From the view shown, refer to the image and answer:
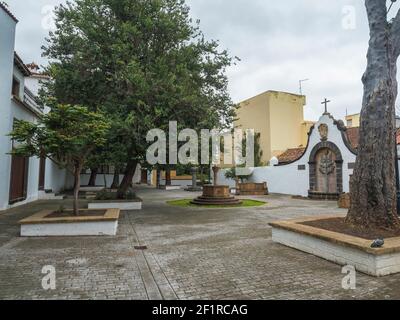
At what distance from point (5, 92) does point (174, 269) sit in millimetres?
9990

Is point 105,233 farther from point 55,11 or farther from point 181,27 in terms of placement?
point 55,11

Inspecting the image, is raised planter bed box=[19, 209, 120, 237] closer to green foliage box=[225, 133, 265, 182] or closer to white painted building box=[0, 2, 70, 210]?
white painted building box=[0, 2, 70, 210]

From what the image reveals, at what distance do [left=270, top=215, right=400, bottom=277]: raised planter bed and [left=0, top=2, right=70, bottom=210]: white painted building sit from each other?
25.0 ft

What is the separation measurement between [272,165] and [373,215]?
18.3 m

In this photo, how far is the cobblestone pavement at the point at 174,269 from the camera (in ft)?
12.9

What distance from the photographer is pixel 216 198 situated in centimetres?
1538

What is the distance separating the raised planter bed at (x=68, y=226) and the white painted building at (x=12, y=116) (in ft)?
7.58

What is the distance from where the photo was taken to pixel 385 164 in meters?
6.07

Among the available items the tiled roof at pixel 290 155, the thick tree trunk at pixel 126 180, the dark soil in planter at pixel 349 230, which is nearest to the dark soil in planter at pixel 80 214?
the thick tree trunk at pixel 126 180

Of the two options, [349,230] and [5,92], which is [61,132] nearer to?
[5,92]

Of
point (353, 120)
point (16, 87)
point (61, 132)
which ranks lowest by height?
point (61, 132)

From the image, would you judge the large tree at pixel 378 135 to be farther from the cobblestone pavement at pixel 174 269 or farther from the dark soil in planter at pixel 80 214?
the dark soil in planter at pixel 80 214

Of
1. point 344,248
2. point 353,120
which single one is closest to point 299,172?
point 344,248
